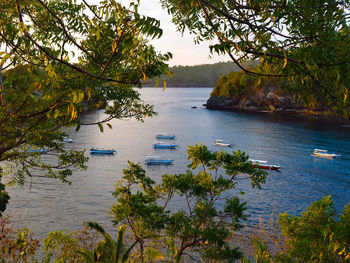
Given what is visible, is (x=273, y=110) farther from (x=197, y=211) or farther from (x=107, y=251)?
(x=107, y=251)

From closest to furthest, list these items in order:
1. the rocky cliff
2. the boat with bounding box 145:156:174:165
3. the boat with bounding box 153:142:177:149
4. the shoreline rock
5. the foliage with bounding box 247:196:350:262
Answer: the foliage with bounding box 247:196:350:262 → the boat with bounding box 145:156:174:165 → the boat with bounding box 153:142:177:149 → the shoreline rock → the rocky cliff

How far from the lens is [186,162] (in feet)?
196

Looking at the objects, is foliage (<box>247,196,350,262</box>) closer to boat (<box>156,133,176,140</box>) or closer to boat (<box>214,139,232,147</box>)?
boat (<box>214,139,232,147</box>)

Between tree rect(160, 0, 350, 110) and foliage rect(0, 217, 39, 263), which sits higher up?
tree rect(160, 0, 350, 110)

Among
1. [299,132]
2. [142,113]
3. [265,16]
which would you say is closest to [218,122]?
[299,132]

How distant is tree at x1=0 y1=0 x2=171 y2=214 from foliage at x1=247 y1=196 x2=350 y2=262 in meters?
6.09

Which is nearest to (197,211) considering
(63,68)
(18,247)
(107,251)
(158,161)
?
(107,251)

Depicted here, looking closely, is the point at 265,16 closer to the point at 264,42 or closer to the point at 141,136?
the point at 264,42

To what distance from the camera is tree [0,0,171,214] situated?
154 inches

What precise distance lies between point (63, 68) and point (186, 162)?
2059 inches

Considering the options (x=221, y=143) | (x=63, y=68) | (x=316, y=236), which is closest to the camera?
(x=63, y=68)

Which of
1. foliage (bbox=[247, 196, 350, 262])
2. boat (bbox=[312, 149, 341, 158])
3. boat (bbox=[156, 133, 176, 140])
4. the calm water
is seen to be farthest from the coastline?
foliage (bbox=[247, 196, 350, 262])

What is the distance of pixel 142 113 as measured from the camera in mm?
16469

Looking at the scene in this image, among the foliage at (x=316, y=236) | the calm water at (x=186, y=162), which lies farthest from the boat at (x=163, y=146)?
the foliage at (x=316, y=236)
